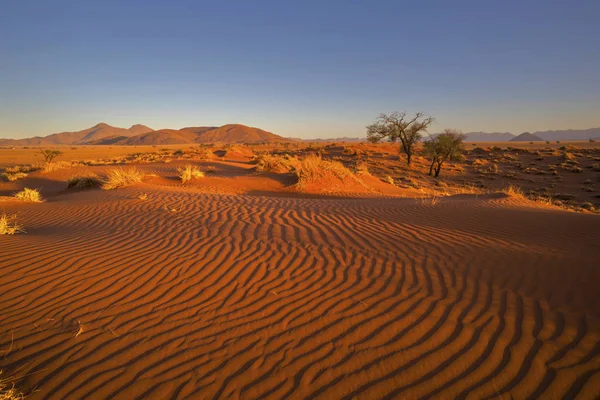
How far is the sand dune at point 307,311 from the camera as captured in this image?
2521mm

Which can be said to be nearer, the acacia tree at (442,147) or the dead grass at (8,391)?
the dead grass at (8,391)

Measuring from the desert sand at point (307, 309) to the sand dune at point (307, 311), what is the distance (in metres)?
0.02

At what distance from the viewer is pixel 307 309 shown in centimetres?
346

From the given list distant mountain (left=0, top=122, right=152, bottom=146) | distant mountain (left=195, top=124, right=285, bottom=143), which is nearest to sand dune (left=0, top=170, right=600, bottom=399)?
distant mountain (left=195, top=124, right=285, bottom=143)

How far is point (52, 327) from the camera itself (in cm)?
319

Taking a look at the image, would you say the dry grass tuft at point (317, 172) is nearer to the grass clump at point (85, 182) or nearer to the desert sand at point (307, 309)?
the desert sand at point (307, 309)

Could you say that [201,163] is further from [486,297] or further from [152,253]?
[486,297]

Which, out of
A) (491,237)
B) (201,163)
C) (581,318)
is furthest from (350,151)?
(581,318)

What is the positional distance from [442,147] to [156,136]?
380ft

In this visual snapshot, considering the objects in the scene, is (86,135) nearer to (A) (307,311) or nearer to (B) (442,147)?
(B) (442,147)

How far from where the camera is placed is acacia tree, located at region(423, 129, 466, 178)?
24750 millimetres

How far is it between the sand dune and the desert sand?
16 millimetres

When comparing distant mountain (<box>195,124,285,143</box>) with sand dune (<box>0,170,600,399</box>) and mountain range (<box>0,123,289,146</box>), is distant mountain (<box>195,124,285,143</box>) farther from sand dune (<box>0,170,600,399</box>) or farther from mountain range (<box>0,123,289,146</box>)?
sand dune (<box>0,170,600,399</box>)

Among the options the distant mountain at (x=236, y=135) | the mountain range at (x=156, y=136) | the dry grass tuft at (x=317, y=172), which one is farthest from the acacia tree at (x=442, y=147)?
the distant mountain at (x=236, y=135)
